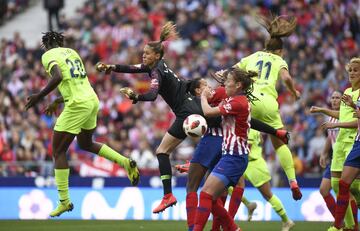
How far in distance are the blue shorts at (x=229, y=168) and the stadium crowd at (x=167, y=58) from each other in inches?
407

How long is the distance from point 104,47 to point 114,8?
1912 mm

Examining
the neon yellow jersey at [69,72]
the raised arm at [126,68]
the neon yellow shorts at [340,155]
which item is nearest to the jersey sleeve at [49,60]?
the neon yellow jersey at [69,72]

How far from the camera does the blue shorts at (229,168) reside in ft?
38.9

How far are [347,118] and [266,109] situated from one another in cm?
117

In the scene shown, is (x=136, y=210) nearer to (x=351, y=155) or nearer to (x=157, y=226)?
(x=157, y=226)

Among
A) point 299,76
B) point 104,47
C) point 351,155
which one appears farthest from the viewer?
point 104,47

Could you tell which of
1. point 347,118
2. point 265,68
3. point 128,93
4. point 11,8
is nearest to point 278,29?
point 265,68

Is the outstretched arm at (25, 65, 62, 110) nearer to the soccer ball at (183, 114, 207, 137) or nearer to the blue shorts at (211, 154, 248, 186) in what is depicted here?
the soccer ball at (183, 114, 207, 137)

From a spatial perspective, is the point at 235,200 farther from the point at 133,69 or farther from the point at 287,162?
the point at 133,69

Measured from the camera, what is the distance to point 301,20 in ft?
88.9

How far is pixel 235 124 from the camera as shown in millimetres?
12062

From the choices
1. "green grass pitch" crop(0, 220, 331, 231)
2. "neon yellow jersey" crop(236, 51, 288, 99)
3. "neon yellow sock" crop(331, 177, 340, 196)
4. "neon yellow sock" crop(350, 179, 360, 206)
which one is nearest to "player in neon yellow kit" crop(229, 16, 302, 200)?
"neon yellow jersey" crop(236, 51, 288, 99)

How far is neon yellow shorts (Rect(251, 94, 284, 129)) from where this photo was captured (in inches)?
577

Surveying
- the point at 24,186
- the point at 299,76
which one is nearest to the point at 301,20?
the point at 299,76
